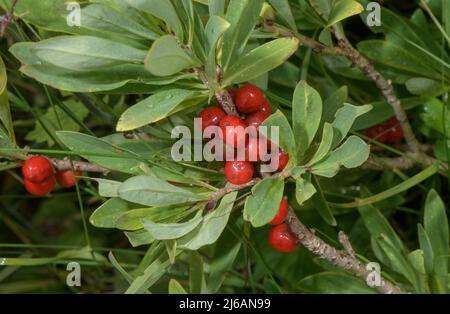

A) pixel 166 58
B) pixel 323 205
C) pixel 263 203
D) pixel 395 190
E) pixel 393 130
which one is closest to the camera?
pixel 166 58

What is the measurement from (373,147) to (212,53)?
0.76 meters

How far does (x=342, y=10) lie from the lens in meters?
1.24

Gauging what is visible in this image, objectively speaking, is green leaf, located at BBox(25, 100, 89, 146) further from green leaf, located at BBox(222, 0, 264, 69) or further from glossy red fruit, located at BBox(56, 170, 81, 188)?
green leaf, located at BBox(222, 0, 264, 69)

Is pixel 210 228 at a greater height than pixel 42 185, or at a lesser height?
lesser

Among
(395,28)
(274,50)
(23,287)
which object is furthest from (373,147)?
(23,287)

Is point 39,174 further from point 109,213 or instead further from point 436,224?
point 436,224

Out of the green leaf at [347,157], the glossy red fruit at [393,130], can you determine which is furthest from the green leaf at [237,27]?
the glossy red fruit at [393,130]

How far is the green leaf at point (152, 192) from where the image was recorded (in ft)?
3.31

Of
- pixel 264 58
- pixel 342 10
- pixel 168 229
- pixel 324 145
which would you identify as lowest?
pixel 168 229

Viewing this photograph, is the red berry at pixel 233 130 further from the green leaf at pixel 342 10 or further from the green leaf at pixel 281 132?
the green leaf at pixel 342 10

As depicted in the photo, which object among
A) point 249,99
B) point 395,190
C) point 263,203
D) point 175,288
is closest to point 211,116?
point 249,99

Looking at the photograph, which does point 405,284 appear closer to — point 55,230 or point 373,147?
point 373,147

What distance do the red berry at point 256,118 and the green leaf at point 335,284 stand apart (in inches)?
18.8

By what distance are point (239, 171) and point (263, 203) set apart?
64mm
